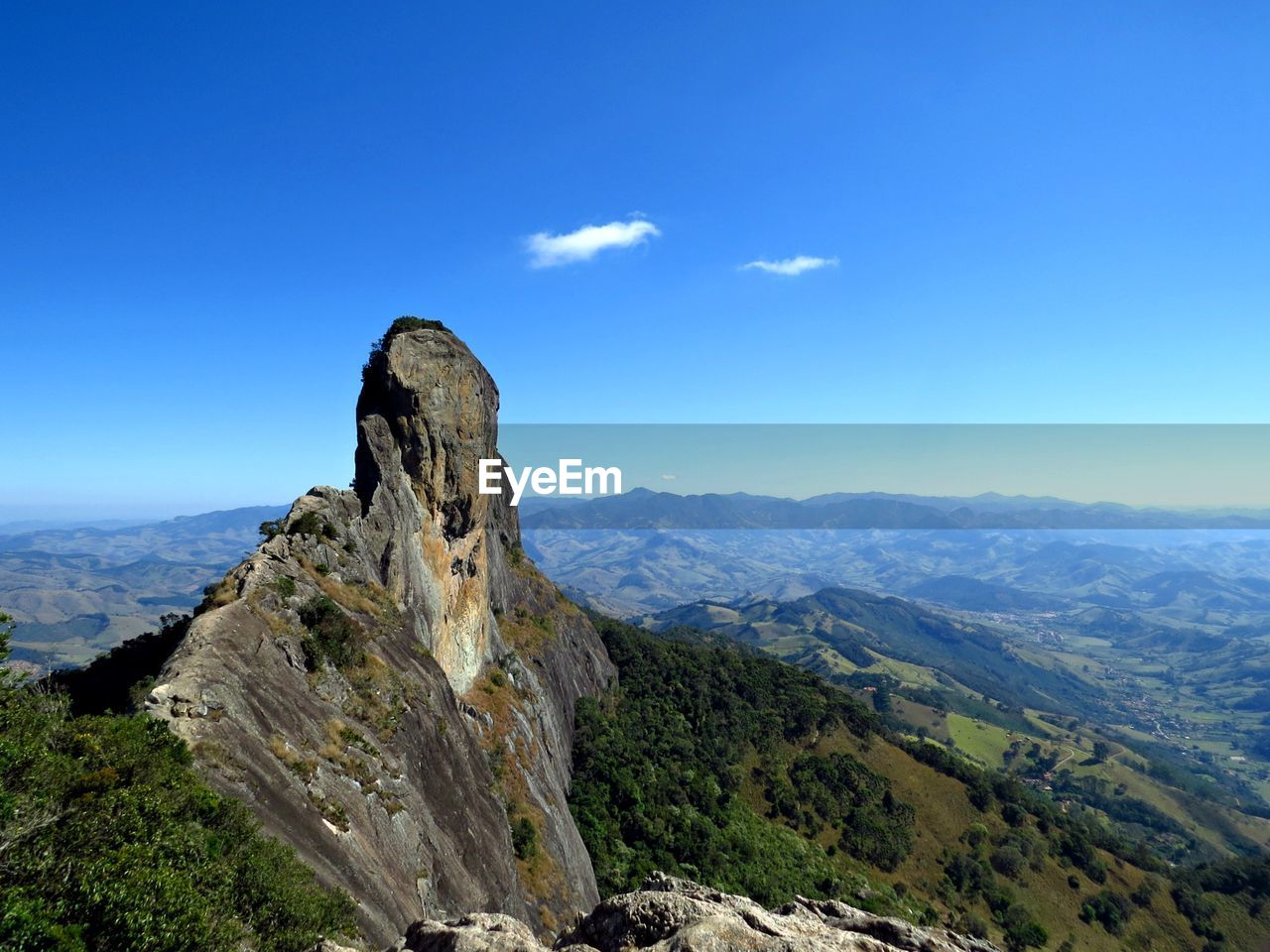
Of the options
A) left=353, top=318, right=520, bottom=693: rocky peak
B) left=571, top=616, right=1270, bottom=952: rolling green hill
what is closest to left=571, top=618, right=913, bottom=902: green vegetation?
left=571, top=616, right=1270, bottom=952: rolling green hill

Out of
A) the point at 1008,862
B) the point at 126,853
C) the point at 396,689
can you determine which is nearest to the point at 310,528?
the point at 396,689

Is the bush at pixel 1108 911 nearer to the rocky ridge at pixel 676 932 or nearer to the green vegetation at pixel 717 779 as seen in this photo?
the green vegetation at pixel 717 779

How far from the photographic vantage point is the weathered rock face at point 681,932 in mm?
11109

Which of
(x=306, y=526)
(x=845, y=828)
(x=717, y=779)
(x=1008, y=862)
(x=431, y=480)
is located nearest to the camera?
(x=306, y=526)

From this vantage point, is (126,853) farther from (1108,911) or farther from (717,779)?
(1108,911)

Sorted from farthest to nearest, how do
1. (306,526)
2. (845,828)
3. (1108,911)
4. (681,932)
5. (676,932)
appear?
(845,828)
(1108,911)
(306,526)
(676,932)
(681,932)

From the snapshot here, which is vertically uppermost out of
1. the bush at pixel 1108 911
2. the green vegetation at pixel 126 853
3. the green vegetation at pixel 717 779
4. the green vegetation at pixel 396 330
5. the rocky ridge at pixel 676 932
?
the green vegetation at pixel 396 330

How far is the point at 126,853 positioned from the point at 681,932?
395 inches

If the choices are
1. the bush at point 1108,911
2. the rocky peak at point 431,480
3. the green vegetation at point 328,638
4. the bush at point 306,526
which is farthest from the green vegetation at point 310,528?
the bush at point 1108,911

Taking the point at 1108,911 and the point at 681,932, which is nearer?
the point at 681,932

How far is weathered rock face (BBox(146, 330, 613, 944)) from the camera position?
58.5 feet

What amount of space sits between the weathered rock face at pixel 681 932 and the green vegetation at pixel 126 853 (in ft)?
10.9

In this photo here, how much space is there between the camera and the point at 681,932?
1154 centimetres

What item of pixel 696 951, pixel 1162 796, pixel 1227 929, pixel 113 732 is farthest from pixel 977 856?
pixel 1162 796
